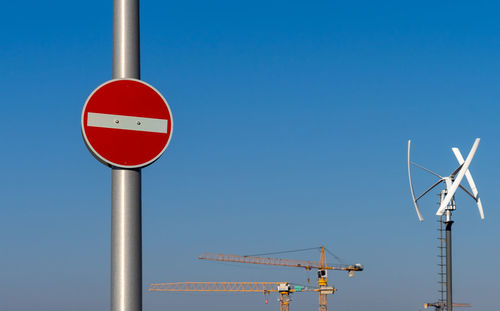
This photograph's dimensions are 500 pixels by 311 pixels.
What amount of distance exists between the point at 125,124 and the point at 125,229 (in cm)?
101

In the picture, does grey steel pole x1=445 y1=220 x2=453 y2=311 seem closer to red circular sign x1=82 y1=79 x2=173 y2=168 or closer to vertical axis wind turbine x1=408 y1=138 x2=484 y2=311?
vertical axis wind turbine x1=408 y1=138 x2=484 y2=311

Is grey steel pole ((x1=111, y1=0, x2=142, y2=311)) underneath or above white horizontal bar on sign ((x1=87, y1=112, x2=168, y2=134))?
underneath

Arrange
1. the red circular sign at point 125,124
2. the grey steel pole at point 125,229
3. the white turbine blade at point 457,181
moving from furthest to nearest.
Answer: the white turbine blade at point 457,181, the red circular sign at point 125,124, the grey steel pole at point 125,229

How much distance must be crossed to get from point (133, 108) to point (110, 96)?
253mm

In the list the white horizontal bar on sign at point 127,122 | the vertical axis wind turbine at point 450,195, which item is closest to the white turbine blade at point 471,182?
the vertical axis wind turbine at point 450,195

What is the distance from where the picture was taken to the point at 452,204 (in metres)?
83.7

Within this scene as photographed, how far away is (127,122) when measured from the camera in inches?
334

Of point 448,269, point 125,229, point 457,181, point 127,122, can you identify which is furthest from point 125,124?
point 448,269

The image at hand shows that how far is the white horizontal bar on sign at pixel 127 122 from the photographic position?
27.5 ft

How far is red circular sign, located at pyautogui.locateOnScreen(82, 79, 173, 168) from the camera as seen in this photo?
8289 mm

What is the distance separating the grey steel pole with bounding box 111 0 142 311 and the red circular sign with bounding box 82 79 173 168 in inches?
5.7

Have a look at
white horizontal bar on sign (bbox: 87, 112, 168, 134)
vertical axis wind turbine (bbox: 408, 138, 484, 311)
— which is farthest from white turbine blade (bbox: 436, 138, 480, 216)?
white horizontal bar on sign (bbox: 87, 112, 168, 134)

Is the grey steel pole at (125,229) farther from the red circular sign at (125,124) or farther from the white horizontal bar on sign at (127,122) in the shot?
the white horizontal bar on sign at (127,122)

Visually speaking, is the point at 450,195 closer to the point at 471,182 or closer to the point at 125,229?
the point at 471,182
